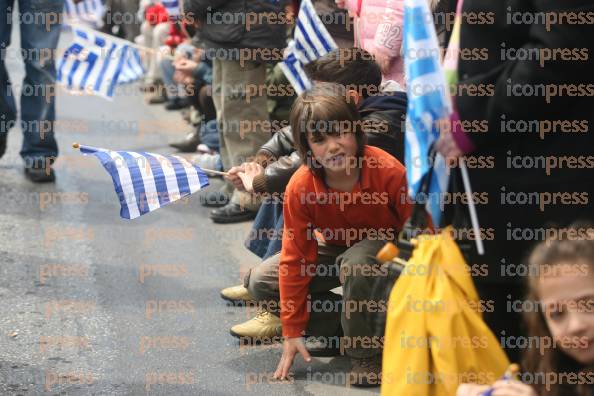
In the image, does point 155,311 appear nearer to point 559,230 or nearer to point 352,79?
point 352,79

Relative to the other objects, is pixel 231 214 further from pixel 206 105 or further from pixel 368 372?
pixel 368 372

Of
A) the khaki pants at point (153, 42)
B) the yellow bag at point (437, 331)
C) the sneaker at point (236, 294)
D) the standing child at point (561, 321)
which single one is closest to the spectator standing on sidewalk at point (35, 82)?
the khaki pants at point (153, 42)

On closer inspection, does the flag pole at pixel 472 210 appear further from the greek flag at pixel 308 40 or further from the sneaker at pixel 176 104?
the sneaker at pixel 176 104

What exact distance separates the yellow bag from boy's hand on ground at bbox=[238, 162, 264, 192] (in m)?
1.99

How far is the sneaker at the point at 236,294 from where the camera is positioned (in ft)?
19.8

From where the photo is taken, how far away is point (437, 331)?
135 inches

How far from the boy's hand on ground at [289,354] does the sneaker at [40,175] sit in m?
3.97

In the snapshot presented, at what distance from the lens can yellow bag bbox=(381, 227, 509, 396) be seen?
11.3 ft

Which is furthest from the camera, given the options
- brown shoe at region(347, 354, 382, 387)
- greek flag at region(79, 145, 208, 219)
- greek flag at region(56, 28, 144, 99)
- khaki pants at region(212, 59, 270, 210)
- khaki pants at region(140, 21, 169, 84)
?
khaki pants at region(140, 21, 169, 84)

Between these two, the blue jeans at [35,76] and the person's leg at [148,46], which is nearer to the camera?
the blue jeans at [35,76]

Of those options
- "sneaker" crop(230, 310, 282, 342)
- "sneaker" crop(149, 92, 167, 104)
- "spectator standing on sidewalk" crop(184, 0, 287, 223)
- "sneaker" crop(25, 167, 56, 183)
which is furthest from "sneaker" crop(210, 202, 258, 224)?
"sneaker" crop(149, 92, 167, 104)

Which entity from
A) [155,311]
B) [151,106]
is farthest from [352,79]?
[151,106]

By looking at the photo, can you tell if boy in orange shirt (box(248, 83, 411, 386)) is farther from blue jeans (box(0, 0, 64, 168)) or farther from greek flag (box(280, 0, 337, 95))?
blue jeans (box(0, 0, 64, 168))

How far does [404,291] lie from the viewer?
3574 mm
